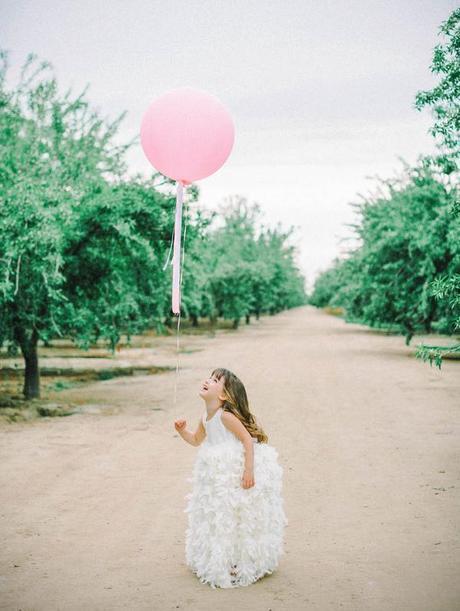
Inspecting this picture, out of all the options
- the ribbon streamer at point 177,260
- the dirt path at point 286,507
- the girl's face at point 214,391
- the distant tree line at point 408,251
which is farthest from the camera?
the distant tree line at point 408,251

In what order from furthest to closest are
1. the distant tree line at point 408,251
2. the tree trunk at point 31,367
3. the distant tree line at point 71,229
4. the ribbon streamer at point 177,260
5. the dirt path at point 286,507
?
1. the distant tree line at point 408,251
2. the tree trunk at point 31,367
3. the distant tree line at point 71,229
4. the ribbon streamer at point 177,260
5. the dirt path at point 286,507

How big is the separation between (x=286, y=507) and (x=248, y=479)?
2057 mm

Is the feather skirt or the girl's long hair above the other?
the girl's long hair

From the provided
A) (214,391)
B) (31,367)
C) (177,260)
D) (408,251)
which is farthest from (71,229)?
(408,251)

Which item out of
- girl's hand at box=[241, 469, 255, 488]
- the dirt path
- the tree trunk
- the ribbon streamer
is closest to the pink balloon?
the ribbon streamer

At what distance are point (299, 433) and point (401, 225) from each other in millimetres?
13011

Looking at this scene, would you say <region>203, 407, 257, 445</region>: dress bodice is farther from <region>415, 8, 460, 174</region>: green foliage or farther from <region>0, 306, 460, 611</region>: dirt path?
<region>415, 8, 460, 174</region>: green foliage

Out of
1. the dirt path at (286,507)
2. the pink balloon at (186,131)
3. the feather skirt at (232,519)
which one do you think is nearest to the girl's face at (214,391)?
the feather skirt at (232,519)

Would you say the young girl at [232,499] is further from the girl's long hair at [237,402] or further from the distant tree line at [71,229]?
the distant tree line at [71,229]

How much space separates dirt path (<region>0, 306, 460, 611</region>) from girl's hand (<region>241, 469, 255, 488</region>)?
71 cm

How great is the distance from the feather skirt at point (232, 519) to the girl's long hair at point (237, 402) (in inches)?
6.0

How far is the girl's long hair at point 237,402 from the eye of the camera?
449cm

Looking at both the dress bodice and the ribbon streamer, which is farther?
the ribbon streamer

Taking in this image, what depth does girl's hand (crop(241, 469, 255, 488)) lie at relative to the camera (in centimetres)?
432
